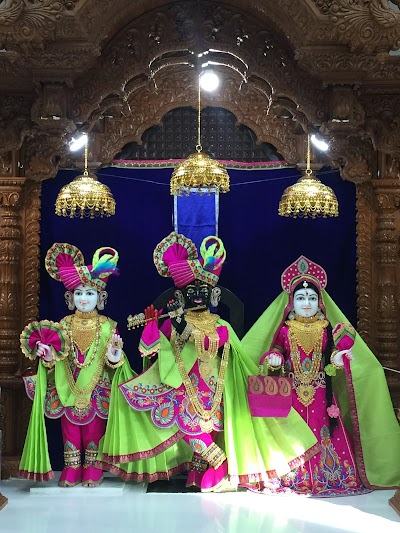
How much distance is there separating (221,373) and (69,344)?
3.37 ft

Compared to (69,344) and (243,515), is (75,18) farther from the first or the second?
(243,515)

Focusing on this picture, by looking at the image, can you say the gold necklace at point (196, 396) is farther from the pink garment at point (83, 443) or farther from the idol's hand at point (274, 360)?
the pink garment at point (83, 443)

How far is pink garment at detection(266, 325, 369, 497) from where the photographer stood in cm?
498

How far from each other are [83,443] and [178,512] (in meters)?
0.94

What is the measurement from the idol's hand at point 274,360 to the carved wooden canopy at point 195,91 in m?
0.89

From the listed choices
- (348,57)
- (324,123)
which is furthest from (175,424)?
(348,57)

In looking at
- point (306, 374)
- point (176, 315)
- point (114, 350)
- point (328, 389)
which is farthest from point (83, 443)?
point (328, 389)

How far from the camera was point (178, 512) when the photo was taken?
4.55 metres

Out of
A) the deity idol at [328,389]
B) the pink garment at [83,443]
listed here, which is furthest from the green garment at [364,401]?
the pink garment at [83,443]

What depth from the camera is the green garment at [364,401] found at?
5.09m

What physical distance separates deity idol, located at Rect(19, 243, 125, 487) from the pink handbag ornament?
36.4 inches

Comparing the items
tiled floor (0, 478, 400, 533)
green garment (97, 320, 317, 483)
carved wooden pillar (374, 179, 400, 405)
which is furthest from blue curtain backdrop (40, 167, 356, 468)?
tiled floor (0, 478, 400, 533)

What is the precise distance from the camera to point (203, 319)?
17.1ft

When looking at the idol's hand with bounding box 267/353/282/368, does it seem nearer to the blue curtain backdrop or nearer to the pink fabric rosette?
the pink fabric rosette
